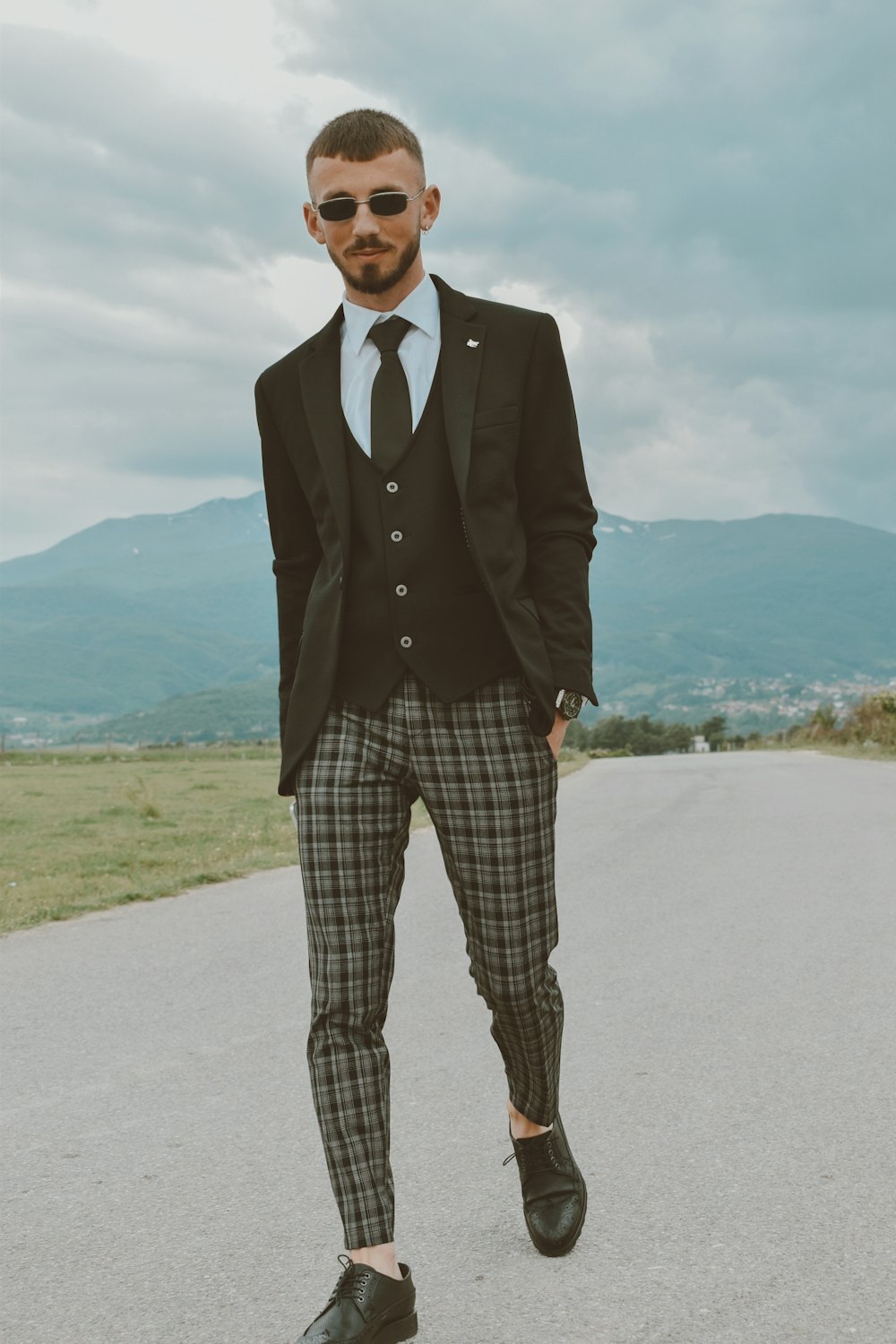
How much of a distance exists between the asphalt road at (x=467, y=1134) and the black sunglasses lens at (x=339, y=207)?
88.7 inches

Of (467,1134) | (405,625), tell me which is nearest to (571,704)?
(405,625)

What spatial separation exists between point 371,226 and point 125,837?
48.1 feet

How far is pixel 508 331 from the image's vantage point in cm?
289

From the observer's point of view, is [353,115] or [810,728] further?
[810,728]

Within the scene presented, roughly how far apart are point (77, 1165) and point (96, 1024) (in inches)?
66.0

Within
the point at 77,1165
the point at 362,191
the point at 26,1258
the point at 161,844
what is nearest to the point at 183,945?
the point at 77,1165

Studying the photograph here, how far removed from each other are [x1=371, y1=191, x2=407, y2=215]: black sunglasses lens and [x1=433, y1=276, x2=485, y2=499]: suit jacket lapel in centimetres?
25

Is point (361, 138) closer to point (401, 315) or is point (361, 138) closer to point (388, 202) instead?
point (388, 202)

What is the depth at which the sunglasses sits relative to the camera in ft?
9.07

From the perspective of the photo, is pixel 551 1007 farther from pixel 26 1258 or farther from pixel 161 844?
pixel 161 844

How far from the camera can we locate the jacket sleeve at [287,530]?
2.99m

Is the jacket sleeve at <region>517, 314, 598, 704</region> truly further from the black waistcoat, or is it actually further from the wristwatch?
the black waistcoat

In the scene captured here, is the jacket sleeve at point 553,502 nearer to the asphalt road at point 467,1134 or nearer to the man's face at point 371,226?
the man's face at point 371,226

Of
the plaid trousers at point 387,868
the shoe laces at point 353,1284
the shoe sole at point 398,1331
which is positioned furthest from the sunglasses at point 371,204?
the shoe sole at point 398,1331
